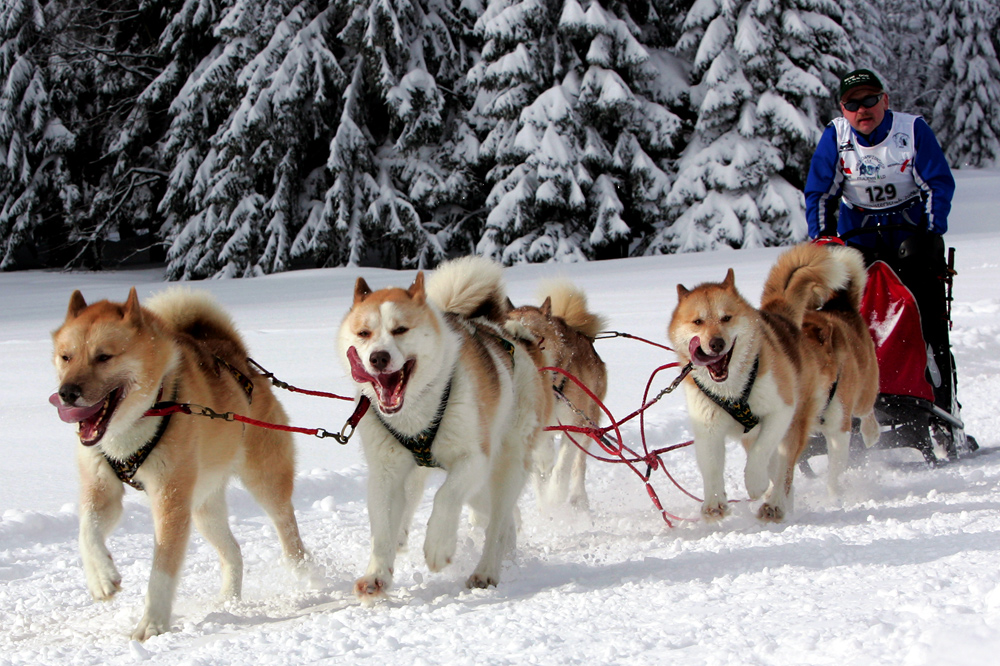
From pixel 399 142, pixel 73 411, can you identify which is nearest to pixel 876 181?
pixel 73 411

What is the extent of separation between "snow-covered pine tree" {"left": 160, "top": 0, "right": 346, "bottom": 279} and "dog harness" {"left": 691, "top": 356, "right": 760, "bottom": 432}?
1402 centimetres

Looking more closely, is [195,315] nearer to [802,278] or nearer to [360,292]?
[360,292]

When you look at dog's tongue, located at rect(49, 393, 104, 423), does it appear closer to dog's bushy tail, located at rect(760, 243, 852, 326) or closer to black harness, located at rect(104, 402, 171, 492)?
black harness, located at rect(104, 402, 171, 492)

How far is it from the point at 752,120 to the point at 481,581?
15161mm

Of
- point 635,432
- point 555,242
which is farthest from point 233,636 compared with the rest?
point 555,242

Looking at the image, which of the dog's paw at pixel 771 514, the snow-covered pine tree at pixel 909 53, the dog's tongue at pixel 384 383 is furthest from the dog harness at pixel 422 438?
the snow-covered pine tree at pixel 909 53

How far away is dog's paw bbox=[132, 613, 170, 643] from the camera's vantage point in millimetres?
2666

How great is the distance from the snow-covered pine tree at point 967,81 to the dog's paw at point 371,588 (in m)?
35.0

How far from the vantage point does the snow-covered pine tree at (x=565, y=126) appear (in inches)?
638

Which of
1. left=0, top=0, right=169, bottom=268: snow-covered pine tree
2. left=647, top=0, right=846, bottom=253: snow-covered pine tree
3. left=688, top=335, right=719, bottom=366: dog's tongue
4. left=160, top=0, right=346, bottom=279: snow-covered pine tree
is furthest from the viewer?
left=0, top=0, right=169, bottom=268: snow-covered pine tree

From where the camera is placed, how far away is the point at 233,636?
2605 millimetres

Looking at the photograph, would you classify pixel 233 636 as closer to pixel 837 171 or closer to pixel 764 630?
pixel 764 630

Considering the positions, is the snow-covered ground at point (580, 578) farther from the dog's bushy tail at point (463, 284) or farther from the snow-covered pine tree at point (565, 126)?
the snow-covered pine tree at point (565, 126)

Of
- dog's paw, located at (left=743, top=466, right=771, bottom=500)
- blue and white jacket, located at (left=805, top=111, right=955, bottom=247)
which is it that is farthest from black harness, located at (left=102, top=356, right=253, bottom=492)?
blue and white jacket, located at (left=805, top=111, right=955, bottom=247)
